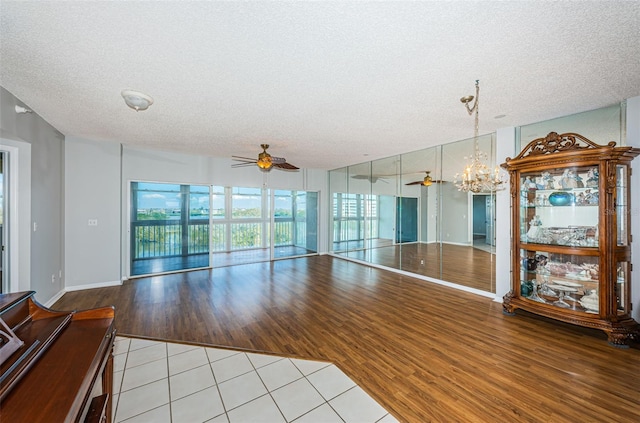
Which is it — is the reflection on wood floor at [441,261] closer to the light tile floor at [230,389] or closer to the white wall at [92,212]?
the light tile floor at [230,389]

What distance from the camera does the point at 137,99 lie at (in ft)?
8.85

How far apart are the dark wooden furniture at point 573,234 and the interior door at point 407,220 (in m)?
3.10

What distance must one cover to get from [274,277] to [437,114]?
163 inches

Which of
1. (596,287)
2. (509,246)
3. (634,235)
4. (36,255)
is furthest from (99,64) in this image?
(634,235)

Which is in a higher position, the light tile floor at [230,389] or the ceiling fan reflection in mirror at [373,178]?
the ceiling fan reflection in mirror at [373,178]

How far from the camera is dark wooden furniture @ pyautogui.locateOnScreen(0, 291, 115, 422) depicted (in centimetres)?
82

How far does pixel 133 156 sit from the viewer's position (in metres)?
5.06

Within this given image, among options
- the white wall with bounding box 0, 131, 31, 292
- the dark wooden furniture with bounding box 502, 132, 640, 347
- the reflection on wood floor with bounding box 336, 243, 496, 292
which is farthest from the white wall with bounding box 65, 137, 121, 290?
the dark wooden furniture with bounding box 502, 132, 640, 347

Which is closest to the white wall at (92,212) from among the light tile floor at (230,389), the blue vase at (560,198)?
the light tile floor at (230,389)

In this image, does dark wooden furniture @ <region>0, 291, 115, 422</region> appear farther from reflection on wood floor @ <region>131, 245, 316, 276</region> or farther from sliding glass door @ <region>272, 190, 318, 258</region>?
sliding glass door @ <region>272, 190, 318, 258</region>

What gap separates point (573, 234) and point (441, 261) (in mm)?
2255

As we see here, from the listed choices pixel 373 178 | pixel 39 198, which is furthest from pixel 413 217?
pixel 39 198

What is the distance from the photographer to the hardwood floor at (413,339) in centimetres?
187

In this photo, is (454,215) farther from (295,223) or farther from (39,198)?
(39,198)
